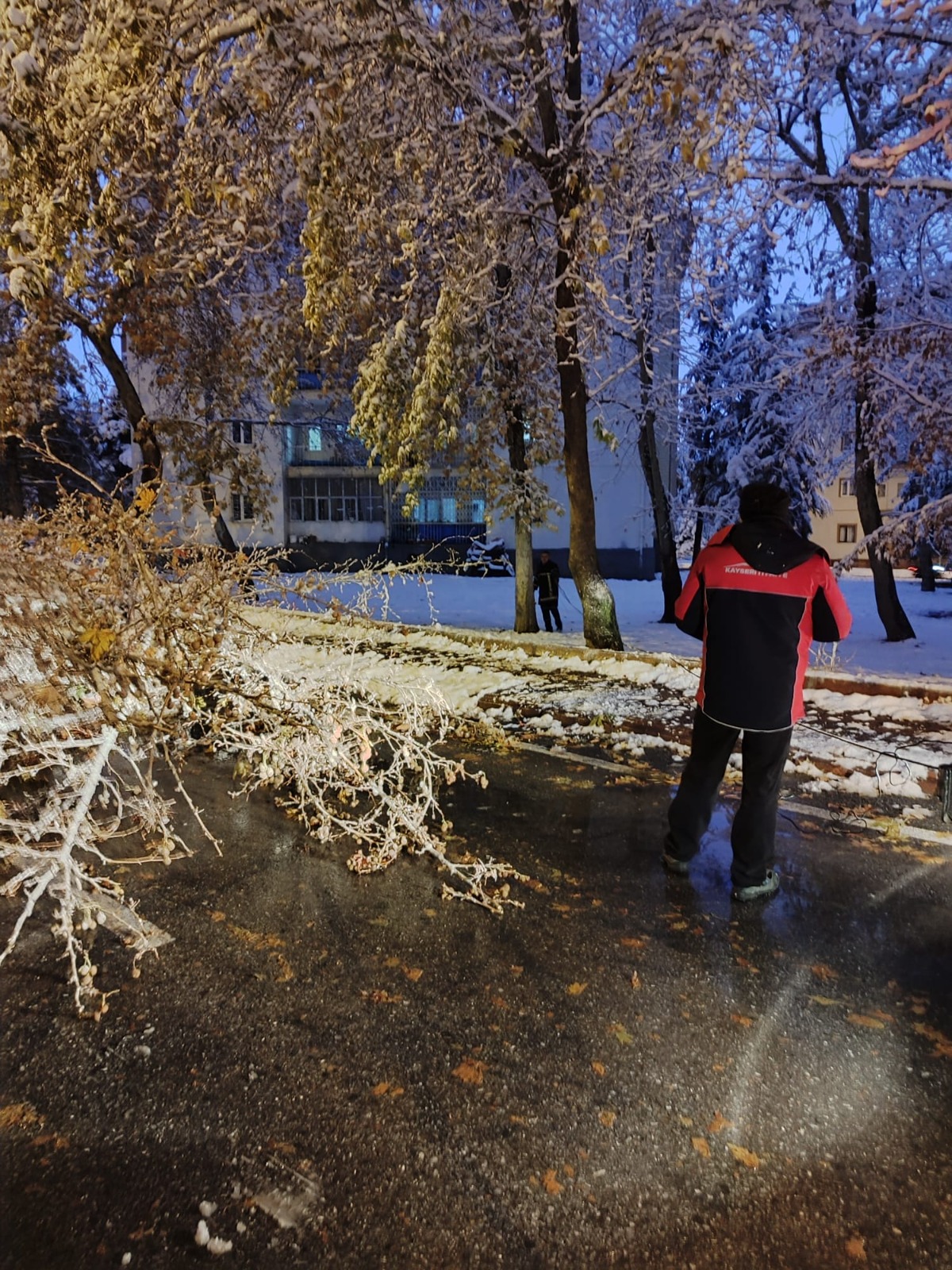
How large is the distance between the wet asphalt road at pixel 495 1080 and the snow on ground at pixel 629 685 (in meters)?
1.89

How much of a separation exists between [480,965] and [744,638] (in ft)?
6.56

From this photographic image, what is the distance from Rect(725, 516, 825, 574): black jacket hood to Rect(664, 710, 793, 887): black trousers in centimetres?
82

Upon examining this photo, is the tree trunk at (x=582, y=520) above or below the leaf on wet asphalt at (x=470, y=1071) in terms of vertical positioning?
above

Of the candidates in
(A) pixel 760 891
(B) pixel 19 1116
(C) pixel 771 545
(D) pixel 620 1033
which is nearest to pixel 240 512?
(C) pixel 771 545

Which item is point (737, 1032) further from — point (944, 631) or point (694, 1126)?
point (944, 631)

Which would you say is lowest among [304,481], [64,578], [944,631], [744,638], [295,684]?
[944,631]

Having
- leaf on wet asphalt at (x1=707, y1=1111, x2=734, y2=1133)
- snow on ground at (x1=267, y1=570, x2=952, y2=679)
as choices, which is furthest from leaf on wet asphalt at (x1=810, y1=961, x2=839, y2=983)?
snow on ground at (x1=267, y1=570, x2=952, y2=679)

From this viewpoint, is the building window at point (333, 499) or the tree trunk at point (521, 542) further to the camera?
the building window at point (333, 499)

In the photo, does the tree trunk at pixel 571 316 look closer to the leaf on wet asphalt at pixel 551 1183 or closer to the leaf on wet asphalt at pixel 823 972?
the leaf on wet asphalt at pixel 823 972

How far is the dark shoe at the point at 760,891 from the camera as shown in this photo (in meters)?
4.19

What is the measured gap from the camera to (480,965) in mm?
3602

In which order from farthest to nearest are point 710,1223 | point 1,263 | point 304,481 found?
point 304,481
point 1,263
point 710,1223

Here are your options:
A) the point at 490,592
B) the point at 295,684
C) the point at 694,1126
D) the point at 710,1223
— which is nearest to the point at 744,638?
the point at 694,1126

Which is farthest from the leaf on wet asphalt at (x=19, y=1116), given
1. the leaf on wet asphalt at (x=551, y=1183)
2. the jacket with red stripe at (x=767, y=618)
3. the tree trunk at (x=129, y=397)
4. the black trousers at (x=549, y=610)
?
the tree trunk at (x=129, y=397)
